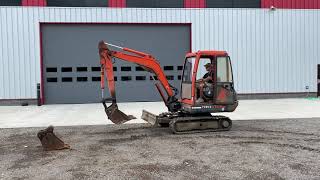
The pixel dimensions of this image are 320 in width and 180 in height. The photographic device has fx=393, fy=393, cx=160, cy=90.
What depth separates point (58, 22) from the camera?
19.3m

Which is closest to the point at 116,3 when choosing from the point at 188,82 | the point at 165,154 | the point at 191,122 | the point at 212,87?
the point at 188,82

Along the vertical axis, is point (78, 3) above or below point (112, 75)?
above

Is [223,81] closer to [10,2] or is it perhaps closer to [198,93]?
[198,93]

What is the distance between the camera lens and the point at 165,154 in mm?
8117

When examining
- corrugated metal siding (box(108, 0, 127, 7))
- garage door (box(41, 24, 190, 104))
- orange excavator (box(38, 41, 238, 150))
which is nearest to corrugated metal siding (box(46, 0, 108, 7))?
corrugated metal siding (box(108, 0, 127, 7))

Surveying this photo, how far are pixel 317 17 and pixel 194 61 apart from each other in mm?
13415

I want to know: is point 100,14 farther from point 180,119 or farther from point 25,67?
point 180,119

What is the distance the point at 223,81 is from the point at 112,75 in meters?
2.97

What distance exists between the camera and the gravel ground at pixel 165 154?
6719 mm

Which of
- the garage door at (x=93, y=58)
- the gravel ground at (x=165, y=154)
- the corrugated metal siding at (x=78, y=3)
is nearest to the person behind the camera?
the gravel ground at (x=165, y=154)

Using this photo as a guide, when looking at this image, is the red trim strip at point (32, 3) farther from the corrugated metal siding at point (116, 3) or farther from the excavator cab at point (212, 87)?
the excavator cab at point (212, 87)

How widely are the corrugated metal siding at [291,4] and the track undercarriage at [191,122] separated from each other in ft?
39.1

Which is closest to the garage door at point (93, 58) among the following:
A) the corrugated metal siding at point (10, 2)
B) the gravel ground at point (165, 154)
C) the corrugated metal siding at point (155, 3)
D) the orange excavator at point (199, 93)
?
the corrugated metal siding at point (155, 3)

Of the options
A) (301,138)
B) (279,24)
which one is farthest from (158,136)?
(279,24)
